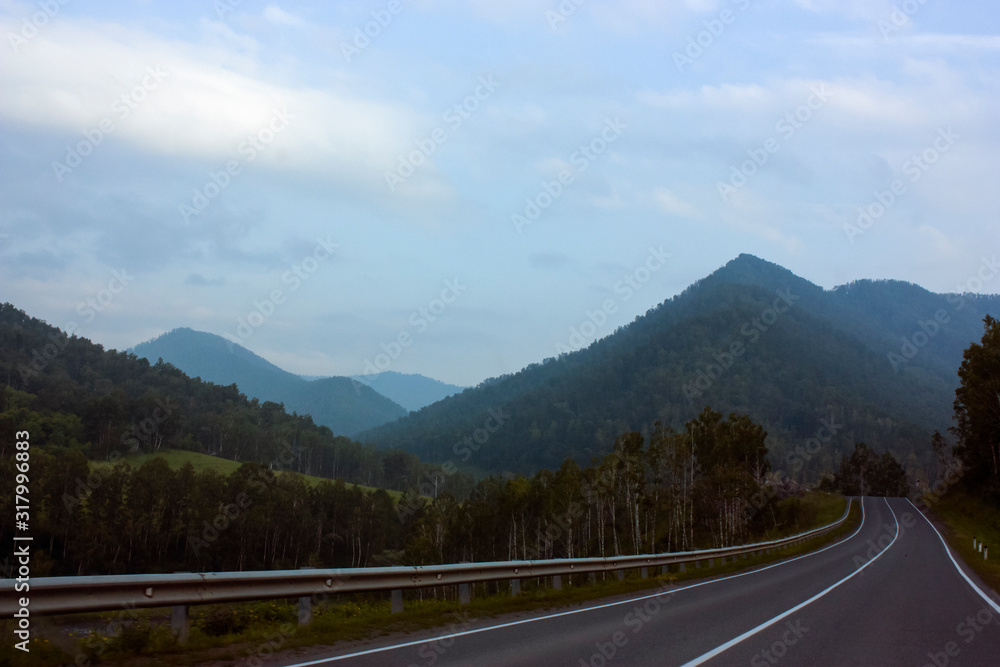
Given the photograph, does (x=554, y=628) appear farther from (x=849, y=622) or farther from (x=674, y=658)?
(x=849, y=622)

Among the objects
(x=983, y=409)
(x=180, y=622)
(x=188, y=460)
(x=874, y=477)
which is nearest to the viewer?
(x=180, y=622)

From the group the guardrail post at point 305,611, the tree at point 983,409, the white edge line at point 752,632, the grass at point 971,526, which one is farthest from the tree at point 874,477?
the guardrail post at point 305,611

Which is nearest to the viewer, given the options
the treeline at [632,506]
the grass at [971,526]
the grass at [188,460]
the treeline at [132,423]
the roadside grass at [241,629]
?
the roadside grass at [241,629]

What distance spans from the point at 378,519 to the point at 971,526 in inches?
3371

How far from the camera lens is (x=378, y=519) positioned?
118 meters

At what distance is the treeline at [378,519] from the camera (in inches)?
2921

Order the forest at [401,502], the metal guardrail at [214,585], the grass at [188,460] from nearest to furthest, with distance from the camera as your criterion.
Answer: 1. the metal guardrail at [214,585]
2. the forest at [401,502]
3. the grass at [188,460]

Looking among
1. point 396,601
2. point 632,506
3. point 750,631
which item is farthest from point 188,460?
point 750,631

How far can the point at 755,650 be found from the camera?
359 inches

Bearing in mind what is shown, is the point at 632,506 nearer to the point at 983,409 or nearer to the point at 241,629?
the point at 983,409

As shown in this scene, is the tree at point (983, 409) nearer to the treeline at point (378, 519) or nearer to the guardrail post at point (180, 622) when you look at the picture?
the treeline at point (378, 519)

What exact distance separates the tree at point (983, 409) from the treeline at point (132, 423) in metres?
127

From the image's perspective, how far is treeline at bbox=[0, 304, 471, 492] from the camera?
137875 mm

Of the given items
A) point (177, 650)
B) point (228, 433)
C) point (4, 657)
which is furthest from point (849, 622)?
point (228, 433)
